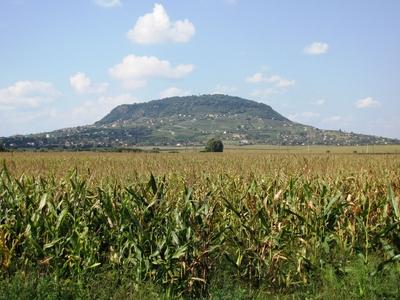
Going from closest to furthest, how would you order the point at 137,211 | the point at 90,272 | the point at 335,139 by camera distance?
the point at 90,272, the point at 137,211, the point at 335,139

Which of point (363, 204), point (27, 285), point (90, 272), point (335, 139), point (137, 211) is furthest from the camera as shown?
point (335, 139)

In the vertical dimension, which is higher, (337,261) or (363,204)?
(363,204)

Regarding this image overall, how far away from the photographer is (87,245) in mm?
6852

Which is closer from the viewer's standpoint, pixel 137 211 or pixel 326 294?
pixel 326 294

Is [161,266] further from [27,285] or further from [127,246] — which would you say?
[27,285]

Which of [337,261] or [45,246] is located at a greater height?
[45,246]

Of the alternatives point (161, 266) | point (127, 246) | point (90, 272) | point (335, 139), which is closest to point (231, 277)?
point (161, 266)

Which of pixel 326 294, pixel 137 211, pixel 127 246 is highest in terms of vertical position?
pixel 137 211

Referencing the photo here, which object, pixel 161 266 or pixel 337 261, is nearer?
pixel 161 266

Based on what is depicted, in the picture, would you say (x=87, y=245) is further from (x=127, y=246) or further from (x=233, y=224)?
(x=233, y=224)

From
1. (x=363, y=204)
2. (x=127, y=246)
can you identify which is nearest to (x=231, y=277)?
(x=127, y=246)

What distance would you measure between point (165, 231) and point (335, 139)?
200165 millimetres

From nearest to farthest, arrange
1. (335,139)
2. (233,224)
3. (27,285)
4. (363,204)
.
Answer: (27,285) < (233,224) < (363,204) < (335,139)

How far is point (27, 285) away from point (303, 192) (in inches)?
223
